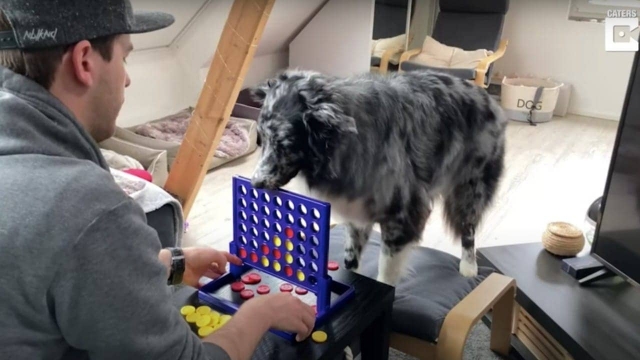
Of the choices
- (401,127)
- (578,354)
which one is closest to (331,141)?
(401,127)

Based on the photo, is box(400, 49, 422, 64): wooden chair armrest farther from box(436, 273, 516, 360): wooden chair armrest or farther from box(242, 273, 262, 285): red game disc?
box(242, 273, 262, 285): red game disc

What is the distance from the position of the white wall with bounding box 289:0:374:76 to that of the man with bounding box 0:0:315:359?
4108mm

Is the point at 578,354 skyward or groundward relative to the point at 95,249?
groundward

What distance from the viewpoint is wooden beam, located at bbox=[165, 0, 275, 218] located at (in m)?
2.29

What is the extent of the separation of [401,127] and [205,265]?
2.81 ft

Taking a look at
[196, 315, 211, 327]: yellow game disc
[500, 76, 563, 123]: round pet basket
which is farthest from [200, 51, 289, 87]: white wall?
[196, 315, 211, 327]: yellow game disc

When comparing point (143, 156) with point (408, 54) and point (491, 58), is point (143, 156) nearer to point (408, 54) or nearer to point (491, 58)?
point (408, 54)

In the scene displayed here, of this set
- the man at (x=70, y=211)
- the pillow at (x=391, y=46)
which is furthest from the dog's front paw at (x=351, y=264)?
the pillow at (x=391, y=46)

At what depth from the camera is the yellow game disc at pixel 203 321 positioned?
123cm

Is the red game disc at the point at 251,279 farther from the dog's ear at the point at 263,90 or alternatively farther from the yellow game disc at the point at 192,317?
the dog's ear at the point at 263,90

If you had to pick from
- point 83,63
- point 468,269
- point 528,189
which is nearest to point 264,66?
point 528,189

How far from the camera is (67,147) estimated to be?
78 cm

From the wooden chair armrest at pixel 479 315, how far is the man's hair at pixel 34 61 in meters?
1.30

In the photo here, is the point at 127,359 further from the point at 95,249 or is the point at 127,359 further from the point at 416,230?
the point at 416,230
